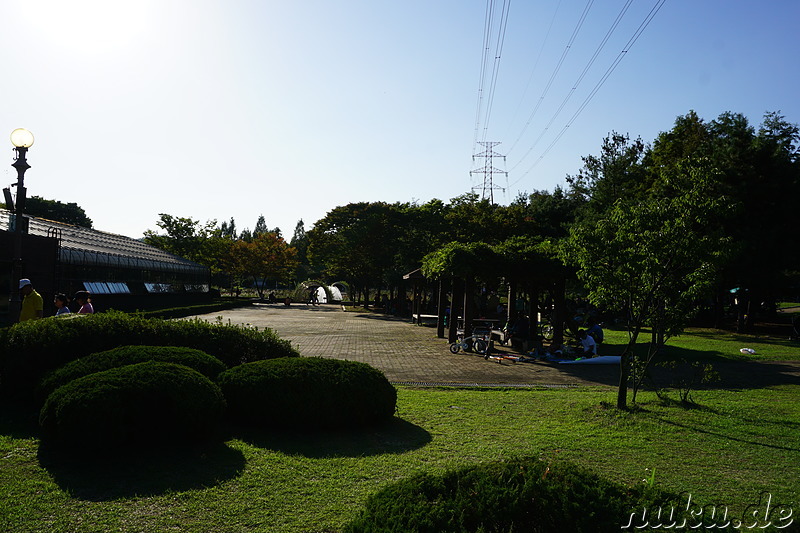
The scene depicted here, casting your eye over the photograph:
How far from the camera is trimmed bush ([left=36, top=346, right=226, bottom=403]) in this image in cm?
713

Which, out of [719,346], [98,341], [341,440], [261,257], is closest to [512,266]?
[719,346]

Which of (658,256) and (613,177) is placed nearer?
(658,256)

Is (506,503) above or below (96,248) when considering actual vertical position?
below

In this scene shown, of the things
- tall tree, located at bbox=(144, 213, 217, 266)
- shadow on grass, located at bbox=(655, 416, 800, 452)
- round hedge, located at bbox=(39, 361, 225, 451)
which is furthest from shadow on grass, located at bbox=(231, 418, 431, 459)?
tall tree, located at bbox=(144, 213, 217, 266)

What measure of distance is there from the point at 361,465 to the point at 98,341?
194 inches

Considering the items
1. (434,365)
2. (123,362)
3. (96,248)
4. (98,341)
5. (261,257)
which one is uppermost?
(261,257)

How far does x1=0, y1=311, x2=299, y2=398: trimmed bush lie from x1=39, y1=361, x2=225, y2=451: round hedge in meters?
2.00

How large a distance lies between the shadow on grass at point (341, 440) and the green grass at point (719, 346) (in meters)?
13.9

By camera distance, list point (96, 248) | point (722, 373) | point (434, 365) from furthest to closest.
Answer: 1. point (96, 248)
2. point (434, 365)
3. point (722, 373)

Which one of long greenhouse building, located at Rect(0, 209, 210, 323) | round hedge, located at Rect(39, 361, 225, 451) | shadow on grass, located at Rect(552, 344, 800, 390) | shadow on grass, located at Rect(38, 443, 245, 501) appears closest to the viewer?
shadow on grass, located at Rect(38, 443, 245, 501)

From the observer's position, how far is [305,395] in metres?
7.48

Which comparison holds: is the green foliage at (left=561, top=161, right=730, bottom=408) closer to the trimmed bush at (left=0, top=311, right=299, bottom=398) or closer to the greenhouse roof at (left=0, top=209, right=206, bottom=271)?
the trimmed bush at (left=0, top=311, right=299, bottom=398)

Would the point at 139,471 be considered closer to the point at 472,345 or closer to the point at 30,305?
the point at 30,305

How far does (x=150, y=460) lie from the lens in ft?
19.9
